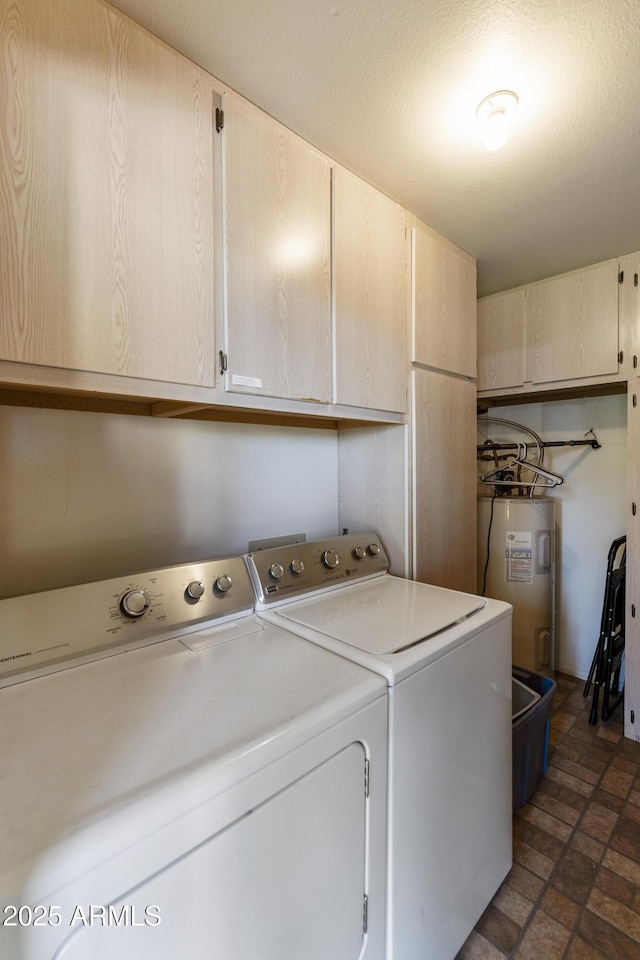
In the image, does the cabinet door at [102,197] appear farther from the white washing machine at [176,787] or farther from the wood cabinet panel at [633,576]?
the wood cabinet panel at [633,576]

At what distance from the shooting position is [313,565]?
56.2 inches

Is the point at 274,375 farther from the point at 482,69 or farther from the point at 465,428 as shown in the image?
the point at 465,428

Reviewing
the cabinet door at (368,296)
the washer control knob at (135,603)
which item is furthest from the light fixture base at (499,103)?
the washer control knob at (135,603)

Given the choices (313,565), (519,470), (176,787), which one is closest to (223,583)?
(313,565)

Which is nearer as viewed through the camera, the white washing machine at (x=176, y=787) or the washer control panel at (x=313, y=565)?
the white washing machine at (x=176, y=787)

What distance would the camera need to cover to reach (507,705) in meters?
1.29

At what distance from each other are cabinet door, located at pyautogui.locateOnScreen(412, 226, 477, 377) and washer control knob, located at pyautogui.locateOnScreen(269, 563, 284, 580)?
103cm

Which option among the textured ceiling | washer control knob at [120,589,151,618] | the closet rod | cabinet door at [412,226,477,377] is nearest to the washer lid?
washer control knob at [120,589,151,618]

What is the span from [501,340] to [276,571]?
2028 mm

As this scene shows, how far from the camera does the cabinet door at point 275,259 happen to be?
1.15 meters

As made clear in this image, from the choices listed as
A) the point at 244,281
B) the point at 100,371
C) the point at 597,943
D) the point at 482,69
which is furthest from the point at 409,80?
the point at 597,943

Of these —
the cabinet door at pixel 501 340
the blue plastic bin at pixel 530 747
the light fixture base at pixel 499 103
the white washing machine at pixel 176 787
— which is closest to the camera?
the white washing machine at pixel 176 787

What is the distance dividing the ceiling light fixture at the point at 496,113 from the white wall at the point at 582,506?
6.18 feet

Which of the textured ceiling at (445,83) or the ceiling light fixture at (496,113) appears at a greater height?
the textured ceiling at (445,83)
